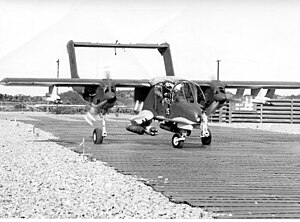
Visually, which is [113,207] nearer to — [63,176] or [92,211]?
[92,211]

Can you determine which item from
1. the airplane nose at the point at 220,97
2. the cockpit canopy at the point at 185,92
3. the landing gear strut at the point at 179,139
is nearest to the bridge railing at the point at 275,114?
the airplane nose at the point at 220,97

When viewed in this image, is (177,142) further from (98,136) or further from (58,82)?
(58,82)

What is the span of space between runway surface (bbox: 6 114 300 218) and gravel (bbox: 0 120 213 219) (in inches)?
17.1

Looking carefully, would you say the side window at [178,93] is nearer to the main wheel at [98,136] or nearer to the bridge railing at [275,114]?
the main wheel at [98,136]

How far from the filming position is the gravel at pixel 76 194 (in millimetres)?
7938

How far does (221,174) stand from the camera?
41.3 feet

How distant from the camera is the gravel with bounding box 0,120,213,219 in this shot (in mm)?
7938

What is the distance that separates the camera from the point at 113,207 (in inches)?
328

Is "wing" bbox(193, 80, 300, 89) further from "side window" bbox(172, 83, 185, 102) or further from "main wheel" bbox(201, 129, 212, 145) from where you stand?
"side window" bbox(172, 83, 185, 102)

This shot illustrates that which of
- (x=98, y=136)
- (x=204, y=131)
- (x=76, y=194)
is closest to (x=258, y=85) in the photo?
(x=204, y=131)

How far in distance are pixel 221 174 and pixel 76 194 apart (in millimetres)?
4116

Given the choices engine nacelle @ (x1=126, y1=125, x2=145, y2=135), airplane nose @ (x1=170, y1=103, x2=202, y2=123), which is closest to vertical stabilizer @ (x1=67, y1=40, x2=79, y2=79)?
engine nacelle @ (x1=126, y1=125, x2=145, y2=135)

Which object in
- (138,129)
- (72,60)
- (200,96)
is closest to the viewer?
(200,96)

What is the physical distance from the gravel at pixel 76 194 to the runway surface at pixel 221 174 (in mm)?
434
